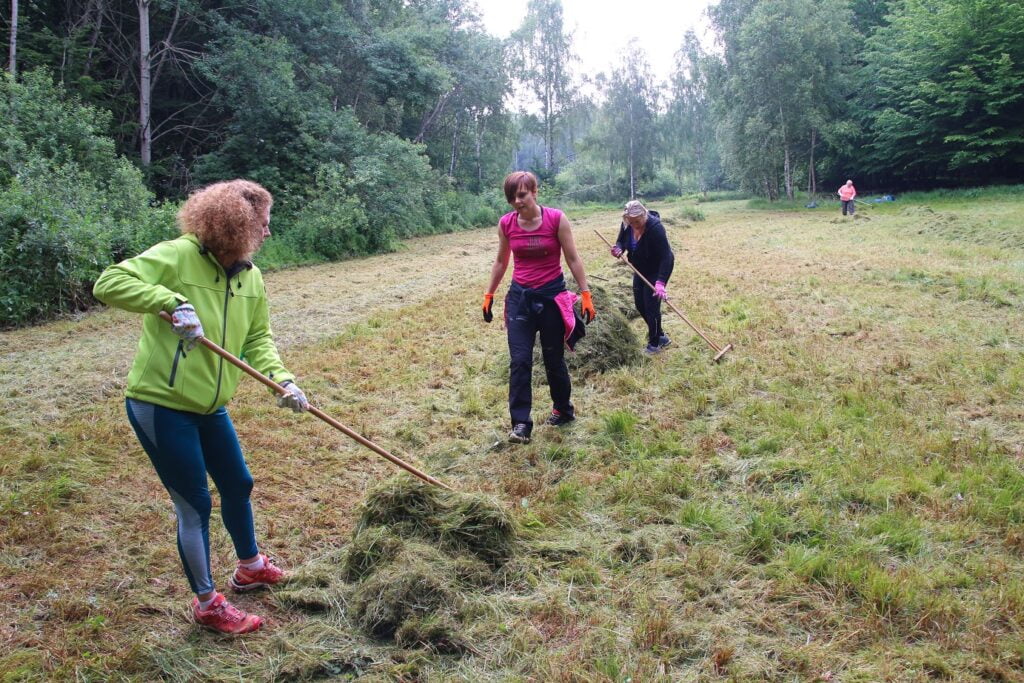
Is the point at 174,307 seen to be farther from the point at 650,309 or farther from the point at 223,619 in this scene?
the point at 650,309

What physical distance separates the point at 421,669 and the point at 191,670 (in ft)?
3.08

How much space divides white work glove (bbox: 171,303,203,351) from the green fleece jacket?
0.03m

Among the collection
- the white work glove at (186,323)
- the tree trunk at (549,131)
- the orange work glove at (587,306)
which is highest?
the tree trunk at (549,131)

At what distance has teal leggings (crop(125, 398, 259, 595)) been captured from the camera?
2562 mm

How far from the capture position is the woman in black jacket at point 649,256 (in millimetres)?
6891

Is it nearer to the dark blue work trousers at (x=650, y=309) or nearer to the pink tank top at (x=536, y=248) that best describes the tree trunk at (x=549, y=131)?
the dark blue work trousers at (x=650, y=309)

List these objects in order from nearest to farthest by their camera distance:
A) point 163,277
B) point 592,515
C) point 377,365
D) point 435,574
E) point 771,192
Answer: point 163,277 → point 435,574 → point 592,515 → point 377,365 → point 771,192

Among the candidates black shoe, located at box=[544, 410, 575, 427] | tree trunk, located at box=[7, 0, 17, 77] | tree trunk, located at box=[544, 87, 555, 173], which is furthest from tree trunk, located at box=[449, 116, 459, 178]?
black shoe, located at box=[544, 410, 575, 427]

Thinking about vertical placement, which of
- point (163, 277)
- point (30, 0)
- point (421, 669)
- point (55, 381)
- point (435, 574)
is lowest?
point (421, 669)

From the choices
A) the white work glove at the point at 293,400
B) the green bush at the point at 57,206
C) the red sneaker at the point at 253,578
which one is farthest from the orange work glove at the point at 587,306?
the green bush at the point at 57,206

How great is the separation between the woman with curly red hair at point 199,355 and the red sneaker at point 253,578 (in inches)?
8.7

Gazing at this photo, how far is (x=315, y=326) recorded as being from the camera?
28.8 ft

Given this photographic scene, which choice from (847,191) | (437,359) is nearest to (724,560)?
(437,359)

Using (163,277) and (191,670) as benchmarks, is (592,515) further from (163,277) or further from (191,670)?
(163,277)
